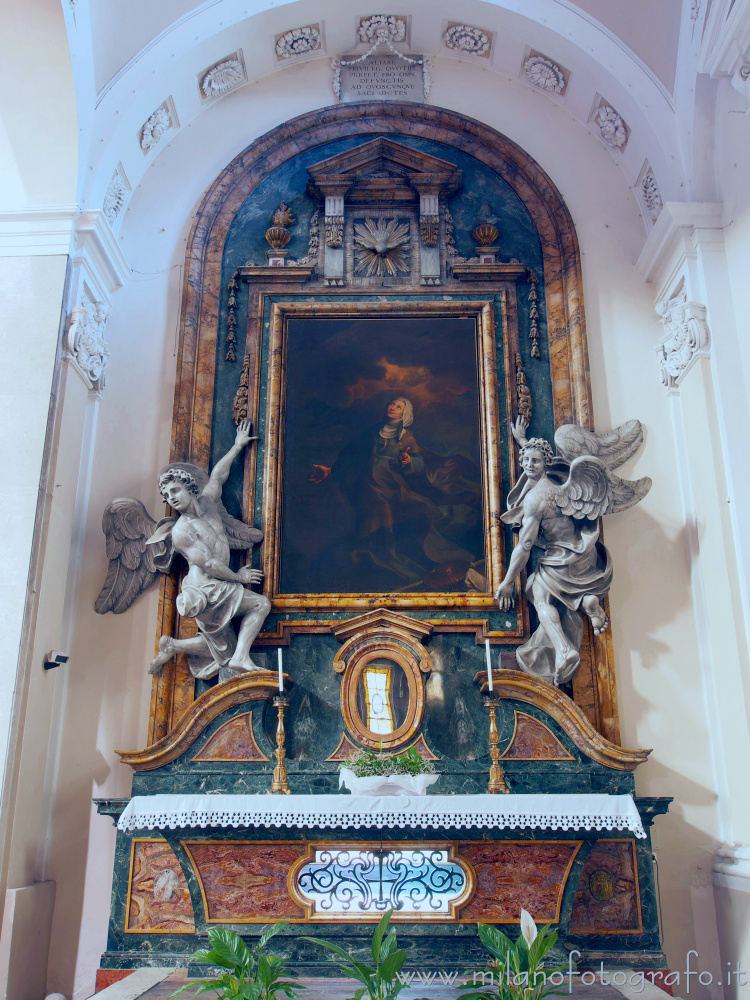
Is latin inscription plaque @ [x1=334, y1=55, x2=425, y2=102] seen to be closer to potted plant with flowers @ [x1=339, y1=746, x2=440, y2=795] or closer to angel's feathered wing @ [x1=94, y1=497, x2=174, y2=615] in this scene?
angel's feathered wing @ [x1=94, y1=497, x2=174, y2=615]

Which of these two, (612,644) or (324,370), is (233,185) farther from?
(612,644)

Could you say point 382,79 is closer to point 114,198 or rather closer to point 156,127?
point 156,127

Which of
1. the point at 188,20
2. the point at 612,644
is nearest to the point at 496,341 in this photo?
the point at 612,644

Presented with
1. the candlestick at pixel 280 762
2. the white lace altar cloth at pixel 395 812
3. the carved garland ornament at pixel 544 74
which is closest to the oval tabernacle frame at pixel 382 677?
the candlestick at pixel 280 762

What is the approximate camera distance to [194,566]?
21.4 ft

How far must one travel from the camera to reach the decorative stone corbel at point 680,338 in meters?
6.74

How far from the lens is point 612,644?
6.61 m

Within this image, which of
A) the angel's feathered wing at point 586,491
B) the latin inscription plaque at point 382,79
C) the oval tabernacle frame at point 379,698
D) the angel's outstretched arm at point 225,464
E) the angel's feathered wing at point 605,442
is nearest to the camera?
the oval tabernacle frame at point 379,698

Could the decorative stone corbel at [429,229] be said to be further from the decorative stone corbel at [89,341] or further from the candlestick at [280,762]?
the candlestick at [280,762]

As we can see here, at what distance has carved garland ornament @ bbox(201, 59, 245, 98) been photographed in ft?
26.1

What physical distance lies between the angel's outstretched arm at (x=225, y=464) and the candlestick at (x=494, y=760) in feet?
8.38

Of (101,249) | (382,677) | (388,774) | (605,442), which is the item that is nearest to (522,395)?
(605,442)

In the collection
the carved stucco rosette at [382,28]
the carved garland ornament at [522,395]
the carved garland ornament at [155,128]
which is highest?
the carved stucco rosette at [382,28]

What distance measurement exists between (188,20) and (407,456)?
3.90 m
